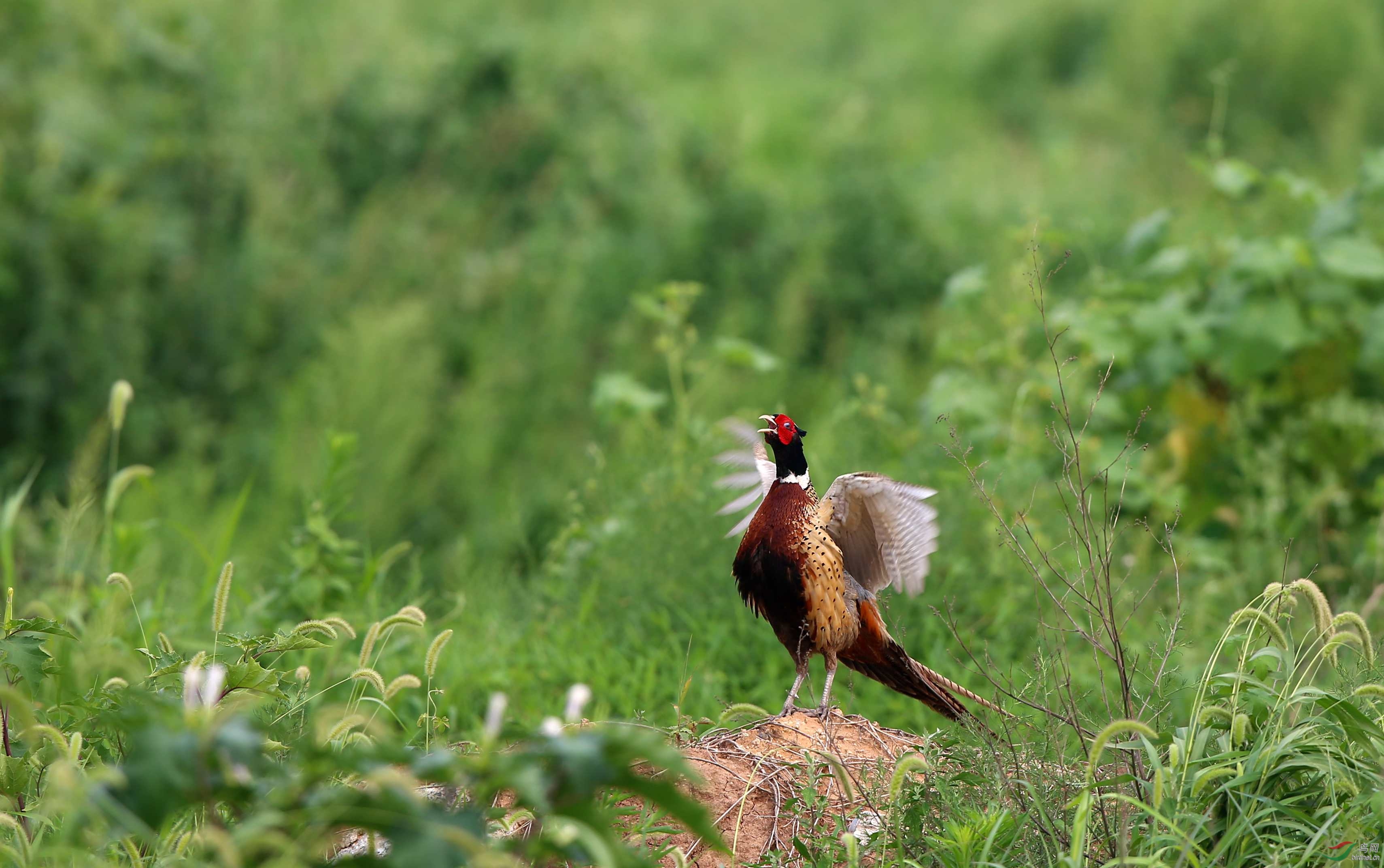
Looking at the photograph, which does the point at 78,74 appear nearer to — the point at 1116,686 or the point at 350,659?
the point at 350,659

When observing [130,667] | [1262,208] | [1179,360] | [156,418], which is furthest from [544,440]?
[130,667]

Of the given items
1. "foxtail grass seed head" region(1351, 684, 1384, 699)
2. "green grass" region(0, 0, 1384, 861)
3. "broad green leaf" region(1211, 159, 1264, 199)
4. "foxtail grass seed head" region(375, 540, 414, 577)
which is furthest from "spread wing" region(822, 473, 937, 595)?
"broad green leaf" region(1211, 159, 1264, 199)

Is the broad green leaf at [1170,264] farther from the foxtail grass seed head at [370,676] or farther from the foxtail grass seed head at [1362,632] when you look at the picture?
the foxtail grass seed head at [370,676]

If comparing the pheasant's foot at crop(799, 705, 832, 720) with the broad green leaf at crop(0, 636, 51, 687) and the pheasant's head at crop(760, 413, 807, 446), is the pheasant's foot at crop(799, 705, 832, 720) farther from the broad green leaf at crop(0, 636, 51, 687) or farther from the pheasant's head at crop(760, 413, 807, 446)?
the broad green leaf at crop(0, 636, 51, 687)

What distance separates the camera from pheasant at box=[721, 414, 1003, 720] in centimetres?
293

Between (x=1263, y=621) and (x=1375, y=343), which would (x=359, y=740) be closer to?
(x=1263, y=621)

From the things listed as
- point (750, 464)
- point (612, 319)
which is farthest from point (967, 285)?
point (612, 319)

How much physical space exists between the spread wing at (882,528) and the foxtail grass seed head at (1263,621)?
0.67 m

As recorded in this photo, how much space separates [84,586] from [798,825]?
10.4ft

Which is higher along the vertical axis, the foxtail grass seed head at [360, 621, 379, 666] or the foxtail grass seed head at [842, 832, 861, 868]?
the foxtail grass seed head at [360, 621, 379, 666]

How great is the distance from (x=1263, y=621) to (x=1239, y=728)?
0.98 feet

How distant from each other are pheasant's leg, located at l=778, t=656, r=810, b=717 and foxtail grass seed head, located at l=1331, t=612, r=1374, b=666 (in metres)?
1.15

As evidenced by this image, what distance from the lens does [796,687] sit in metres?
3.06

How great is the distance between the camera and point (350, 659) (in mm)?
3799
